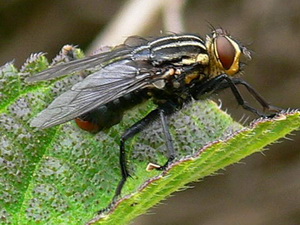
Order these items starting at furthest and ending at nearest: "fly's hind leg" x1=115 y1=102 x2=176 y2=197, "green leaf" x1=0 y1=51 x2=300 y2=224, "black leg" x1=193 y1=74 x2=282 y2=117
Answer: "black leg" x1=193 y1=74 x2=282 y2=117, "fly's hind leg" x1=115 y1=102 x2=176 y2=197, "green leaf" x1=0 y1=51 x2=300 y2=224

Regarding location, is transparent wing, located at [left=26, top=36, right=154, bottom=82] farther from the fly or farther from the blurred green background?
the blurred green background

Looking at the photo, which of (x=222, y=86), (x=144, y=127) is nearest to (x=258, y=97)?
(x=222, y=86)

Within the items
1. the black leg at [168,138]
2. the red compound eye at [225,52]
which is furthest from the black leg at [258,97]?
the black leg at [168,138]

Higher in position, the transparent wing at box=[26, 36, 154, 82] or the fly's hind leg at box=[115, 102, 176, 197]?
the transparent wing at box=[26, 36, 154, 82]

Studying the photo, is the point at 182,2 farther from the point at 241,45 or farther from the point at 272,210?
the point at 272,210

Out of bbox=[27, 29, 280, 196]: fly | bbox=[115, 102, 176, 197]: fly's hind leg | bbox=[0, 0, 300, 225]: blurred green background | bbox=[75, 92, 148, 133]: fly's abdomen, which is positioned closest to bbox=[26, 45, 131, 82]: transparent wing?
bbox=[27, 29, 280, 196]: fly

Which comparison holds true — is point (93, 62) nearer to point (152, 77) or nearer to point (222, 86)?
point (152, 77)

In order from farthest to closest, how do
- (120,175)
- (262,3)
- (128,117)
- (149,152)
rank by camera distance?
(262,3), (128,117), (149,152), (120,175)

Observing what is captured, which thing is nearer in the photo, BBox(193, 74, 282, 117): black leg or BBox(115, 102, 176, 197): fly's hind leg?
BBox(115, 102, 176, 197): fly's hind leg

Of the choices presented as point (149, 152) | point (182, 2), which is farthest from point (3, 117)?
point (182, 2)
